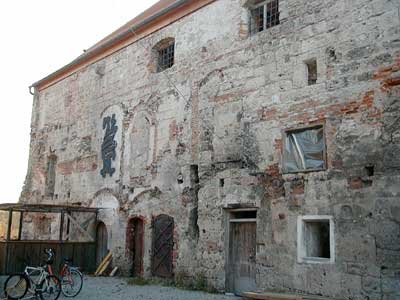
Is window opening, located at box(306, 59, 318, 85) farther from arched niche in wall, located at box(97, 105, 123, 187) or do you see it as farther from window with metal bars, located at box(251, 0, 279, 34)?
arched niche in wall, located at box(97, 105, 123, 187)

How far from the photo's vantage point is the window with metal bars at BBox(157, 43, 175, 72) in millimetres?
14906

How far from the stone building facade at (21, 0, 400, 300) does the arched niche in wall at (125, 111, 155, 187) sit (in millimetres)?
54

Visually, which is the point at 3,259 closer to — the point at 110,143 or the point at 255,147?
the point at 110,143

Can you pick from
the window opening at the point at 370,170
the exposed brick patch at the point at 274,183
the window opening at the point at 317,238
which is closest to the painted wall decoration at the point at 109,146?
the exposed brick patch at the point at 274,183

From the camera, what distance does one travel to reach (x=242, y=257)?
11.3 m

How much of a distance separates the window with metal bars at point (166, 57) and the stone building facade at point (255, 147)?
66mm

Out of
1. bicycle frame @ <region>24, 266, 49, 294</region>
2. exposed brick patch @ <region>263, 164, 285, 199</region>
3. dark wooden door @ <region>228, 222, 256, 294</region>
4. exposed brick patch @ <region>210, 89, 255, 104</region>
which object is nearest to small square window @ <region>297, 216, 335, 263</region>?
exposed brick patch @ <region>263, 164, 285, 199</region>

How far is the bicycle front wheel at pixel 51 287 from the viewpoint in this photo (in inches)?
399

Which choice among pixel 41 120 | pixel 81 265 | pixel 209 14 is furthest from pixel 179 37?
pixel 41 120

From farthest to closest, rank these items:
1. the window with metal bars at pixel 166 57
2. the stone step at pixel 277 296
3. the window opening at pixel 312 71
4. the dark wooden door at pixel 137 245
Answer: the window with metal bars at pixel 166 57 < the dark wooden door at pixel 137 245 < the window opening at pixel 312 71 < the stone step at pixel 277 296

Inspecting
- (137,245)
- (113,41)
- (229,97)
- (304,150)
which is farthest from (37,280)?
(113,41)

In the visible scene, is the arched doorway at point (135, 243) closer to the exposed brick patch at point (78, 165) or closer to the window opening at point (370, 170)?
the exposed brick patch at point (78, 165)

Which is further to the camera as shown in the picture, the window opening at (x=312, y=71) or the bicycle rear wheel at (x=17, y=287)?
the window opening at (x=312, y=71)

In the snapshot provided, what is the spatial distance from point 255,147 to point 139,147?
16.2ft
